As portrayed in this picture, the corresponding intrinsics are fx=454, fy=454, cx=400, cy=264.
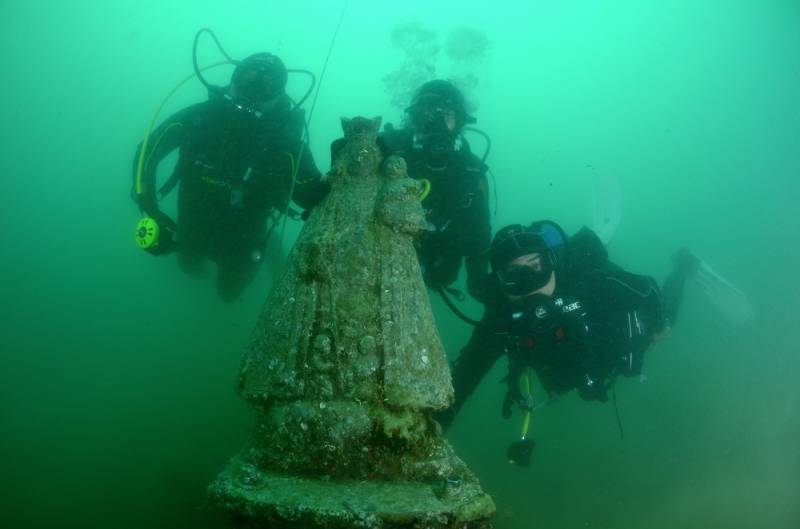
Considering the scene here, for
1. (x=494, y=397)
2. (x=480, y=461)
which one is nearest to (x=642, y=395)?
(x=494, y=397)

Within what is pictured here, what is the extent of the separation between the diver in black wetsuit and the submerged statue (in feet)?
7.60

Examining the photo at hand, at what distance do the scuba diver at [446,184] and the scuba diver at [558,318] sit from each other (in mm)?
555

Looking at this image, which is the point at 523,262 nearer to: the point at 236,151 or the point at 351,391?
the point at 351,391

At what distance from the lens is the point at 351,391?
90.7 inches

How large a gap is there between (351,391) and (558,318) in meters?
3.26

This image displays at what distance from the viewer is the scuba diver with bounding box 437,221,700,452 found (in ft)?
16.3

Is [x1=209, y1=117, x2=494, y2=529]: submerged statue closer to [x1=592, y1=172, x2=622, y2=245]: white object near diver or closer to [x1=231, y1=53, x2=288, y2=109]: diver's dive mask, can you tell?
[x1=231, y1=53, x2=288, y2=109]: diver's dive mask

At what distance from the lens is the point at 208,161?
23.0 feet

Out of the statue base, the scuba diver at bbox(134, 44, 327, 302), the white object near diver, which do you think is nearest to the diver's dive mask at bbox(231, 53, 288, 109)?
the scuba diver at bbox(134, 44, 327, 302)

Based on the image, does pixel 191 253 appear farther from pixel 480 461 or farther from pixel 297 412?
pixel 480 461

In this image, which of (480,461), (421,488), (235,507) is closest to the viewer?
(235,507)

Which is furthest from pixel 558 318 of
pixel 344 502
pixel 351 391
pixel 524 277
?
pixel 344 502

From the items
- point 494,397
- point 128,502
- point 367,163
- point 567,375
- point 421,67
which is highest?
point 421,67

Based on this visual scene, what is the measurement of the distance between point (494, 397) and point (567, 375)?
12.8 metres
